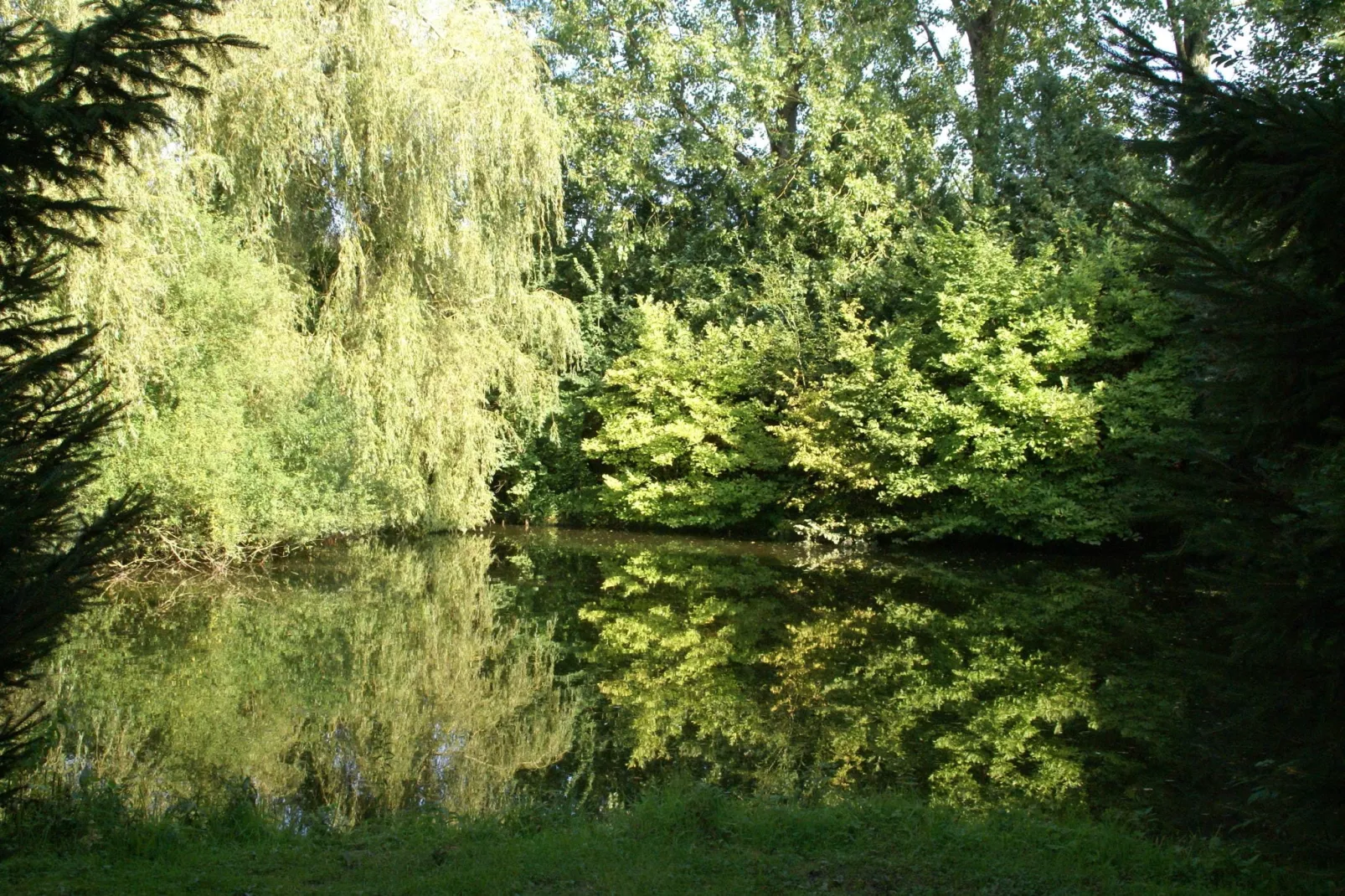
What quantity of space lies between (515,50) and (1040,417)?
32.5 feet

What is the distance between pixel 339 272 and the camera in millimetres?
15312

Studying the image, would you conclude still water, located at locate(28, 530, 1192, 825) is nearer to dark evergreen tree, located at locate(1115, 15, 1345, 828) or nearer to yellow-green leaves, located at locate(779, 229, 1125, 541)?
yellow-green leaves, located at locate(779, 229, 1125, 541)

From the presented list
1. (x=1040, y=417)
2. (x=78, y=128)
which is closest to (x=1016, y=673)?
(x=1040, y=417)

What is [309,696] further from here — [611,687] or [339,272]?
[339,272]

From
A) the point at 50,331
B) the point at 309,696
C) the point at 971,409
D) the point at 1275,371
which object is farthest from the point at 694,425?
the point at 50,331

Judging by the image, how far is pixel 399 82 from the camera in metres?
14.4

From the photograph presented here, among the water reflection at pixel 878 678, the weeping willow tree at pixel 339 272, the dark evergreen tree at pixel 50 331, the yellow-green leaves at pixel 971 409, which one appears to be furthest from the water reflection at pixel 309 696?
the yellow-green leaves at pixel 971 409

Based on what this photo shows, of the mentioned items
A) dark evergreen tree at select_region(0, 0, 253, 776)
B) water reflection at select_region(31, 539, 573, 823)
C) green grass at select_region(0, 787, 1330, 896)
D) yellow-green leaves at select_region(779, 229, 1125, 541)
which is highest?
yellow-green leaves at select_region(779, 229, 1125, 541)

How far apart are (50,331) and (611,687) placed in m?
6.97

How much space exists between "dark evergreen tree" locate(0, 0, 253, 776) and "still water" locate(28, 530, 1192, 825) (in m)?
3.08

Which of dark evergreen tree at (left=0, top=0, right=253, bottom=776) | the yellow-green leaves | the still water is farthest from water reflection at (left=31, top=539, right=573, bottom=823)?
the yellow-green leaves

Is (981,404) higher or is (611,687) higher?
(981,404)

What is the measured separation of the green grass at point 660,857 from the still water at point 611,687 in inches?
38.3

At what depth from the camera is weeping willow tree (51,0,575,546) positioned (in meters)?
12.9
